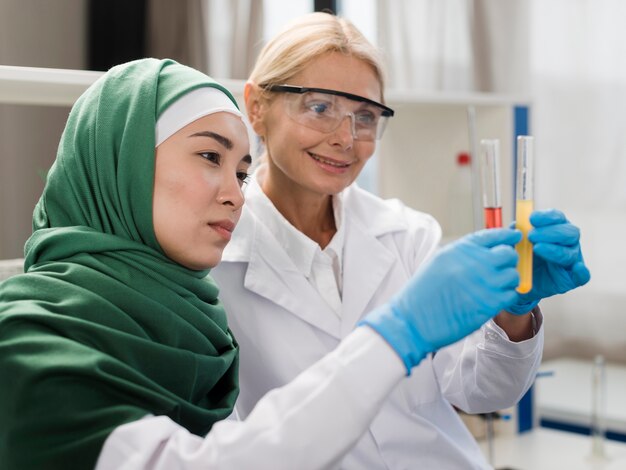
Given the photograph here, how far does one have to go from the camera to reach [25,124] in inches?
130

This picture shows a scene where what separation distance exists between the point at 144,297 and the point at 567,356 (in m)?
2.02

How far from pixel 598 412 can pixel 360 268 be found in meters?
0.99

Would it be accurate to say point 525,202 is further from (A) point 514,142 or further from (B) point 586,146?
(B) point 586,146

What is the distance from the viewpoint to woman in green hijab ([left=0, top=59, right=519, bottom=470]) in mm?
996

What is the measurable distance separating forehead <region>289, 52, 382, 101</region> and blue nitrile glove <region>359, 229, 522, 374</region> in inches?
26.1

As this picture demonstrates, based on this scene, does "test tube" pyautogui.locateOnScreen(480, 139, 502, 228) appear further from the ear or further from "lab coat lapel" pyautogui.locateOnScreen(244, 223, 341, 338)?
the ear

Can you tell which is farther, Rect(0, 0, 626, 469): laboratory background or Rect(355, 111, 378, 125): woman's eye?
Rect(0, 0, 626, 469): laboratory background

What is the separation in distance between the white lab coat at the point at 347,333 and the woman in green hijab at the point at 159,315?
0.84 feet

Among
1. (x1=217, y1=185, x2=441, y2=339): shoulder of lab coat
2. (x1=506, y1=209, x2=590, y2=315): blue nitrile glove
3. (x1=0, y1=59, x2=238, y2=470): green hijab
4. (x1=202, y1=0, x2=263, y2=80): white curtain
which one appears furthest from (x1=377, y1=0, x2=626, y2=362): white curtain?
(x1=0, y1=59, x2=238, y2=470): green hijab

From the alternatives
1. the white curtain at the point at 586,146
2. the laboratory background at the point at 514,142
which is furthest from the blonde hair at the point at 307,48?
the white curtain at the point at 586,146

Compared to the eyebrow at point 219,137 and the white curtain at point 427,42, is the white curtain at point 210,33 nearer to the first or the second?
the white curtain at point 427,42

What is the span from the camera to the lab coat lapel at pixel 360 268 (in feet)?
5.41

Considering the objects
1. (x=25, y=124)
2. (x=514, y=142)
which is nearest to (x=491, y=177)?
(x=514, y=142)

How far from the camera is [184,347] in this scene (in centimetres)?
121
